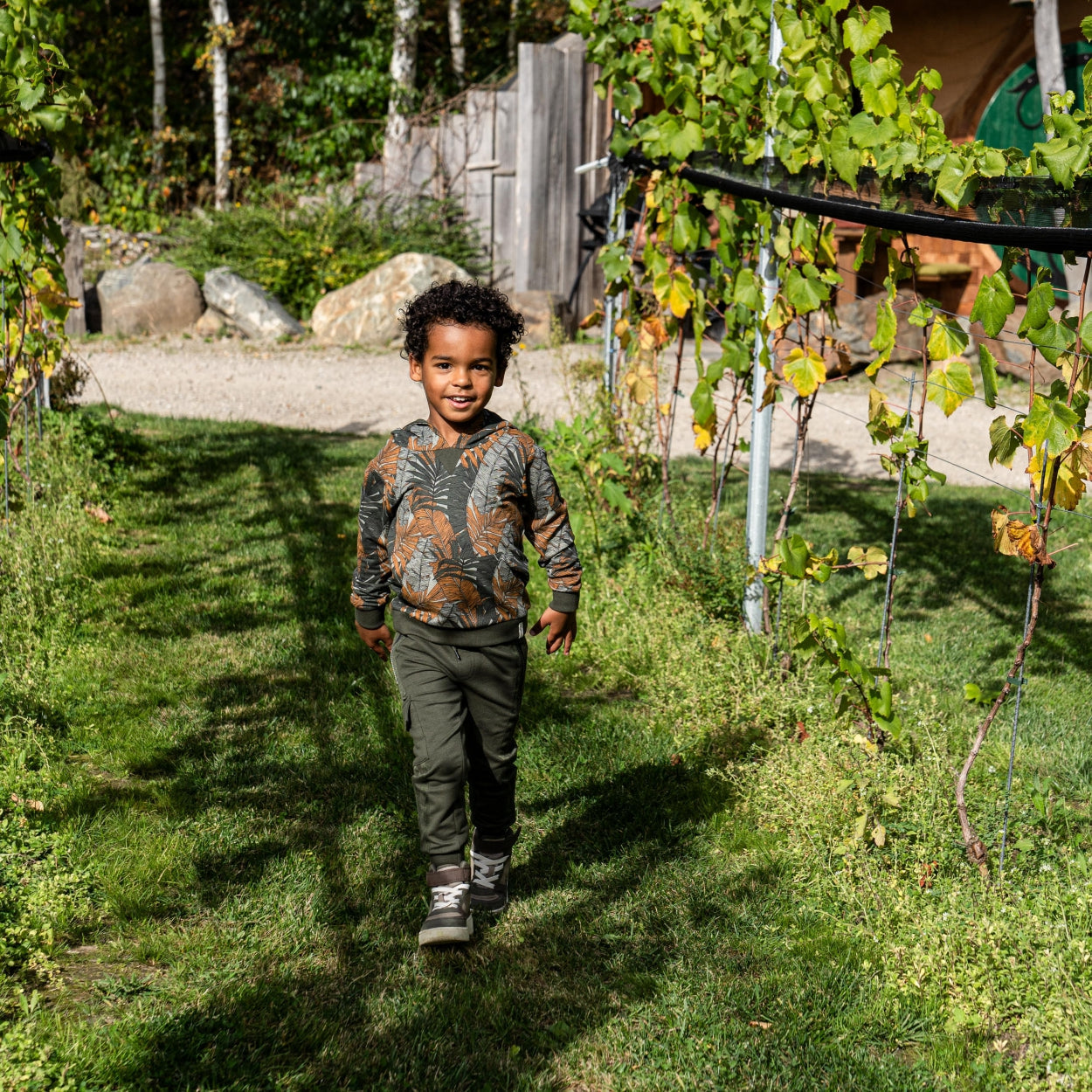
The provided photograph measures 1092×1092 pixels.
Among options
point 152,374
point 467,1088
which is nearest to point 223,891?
point 467,1088

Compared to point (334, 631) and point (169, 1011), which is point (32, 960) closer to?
point (169, 1011)

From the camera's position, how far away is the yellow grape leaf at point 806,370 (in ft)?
11.0

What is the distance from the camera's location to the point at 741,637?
13.1 ft

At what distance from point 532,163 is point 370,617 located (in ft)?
37.7

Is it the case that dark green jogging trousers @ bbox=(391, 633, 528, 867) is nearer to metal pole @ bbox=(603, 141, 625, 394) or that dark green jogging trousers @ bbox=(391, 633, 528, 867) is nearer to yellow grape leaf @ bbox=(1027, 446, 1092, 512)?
yellow grape leaf @ bbox=(1027, 446, 1092, 512)

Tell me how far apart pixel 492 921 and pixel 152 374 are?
873 cm

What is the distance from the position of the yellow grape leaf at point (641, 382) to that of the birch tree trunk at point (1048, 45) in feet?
11.2

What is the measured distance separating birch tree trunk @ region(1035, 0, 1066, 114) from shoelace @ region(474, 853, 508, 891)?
570 centimetres

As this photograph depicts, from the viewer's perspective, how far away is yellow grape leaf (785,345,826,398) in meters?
3.36

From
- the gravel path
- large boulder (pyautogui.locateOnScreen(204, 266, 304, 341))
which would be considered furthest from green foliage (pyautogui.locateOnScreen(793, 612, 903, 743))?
large boulder (pyautogui.locateOnScreen(204, 266, 304, 341))

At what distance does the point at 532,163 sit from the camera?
44.1 ft

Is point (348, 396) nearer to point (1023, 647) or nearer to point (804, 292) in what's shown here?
point (804, 292)

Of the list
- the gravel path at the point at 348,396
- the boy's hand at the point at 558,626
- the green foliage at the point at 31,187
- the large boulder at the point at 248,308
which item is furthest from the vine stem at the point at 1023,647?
the large boulder at the point at 248,308

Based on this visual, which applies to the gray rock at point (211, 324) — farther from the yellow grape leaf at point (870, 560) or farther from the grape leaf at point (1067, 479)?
the grape leaf at point (1067, 479)
